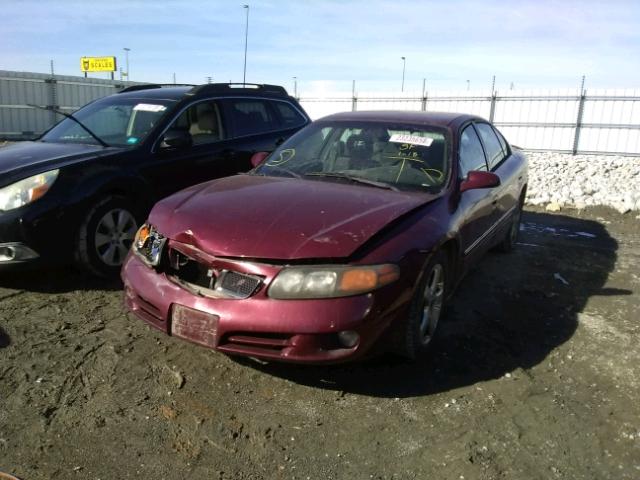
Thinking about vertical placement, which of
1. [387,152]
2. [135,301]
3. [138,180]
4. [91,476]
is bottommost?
[91,476]

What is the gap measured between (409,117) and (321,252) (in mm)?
2065

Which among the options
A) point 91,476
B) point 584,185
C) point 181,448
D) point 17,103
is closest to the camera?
point 91,476

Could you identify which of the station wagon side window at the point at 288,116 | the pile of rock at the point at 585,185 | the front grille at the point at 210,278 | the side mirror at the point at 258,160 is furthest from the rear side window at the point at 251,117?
the pile of rock at the point at 585,185

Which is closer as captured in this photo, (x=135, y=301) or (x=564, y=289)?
(x=135, y=301)

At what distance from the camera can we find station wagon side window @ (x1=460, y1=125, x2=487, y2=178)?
157 inches

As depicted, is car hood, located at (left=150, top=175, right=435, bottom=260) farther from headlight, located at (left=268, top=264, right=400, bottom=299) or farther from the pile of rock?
the pile of rock

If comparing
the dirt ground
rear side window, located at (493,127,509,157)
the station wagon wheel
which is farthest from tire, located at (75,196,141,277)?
rear side window, located at (493,127,509,157)

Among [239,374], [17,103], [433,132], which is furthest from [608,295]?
[17,103]

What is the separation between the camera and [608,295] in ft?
15.3

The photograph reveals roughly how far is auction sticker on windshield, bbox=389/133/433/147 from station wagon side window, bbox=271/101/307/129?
104 inches

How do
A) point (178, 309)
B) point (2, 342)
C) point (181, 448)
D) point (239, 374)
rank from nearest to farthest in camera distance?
1. point (181, 448)
2. point (178, 309)
3. point (239, 374)
4. point (2, 342)

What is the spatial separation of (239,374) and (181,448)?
27.4 inches

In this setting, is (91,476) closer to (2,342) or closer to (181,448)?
(181,448)

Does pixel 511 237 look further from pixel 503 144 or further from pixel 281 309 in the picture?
pixel 281 309
